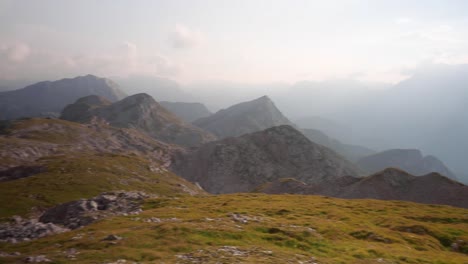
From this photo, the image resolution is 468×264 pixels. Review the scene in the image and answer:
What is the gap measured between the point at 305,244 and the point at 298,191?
107004mm

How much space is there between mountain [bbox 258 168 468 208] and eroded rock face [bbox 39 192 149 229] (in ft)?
293

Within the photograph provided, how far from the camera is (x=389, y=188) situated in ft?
455

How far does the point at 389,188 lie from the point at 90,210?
4810 inches

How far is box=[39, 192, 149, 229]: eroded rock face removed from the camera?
48375 millimetres

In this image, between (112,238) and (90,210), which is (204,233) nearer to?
(112,238)

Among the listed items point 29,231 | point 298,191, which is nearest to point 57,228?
point 29,231

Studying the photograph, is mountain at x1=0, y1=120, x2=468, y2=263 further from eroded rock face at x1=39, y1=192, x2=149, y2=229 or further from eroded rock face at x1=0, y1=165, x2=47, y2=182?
eroded rock face at x1=0, y1=165, x2=47, y2=182

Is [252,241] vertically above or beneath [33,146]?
beneath

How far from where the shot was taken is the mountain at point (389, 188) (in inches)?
5157

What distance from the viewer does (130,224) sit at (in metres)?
38.4

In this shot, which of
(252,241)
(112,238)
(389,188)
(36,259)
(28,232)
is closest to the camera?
(36,259)

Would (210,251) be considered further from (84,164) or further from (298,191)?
(298,191)

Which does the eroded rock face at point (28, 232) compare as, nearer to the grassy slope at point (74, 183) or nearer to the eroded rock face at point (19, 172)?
the grassy slope at point (74, 183)

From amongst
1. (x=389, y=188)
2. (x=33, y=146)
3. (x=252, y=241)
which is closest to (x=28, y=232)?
(x=252, y=241)
